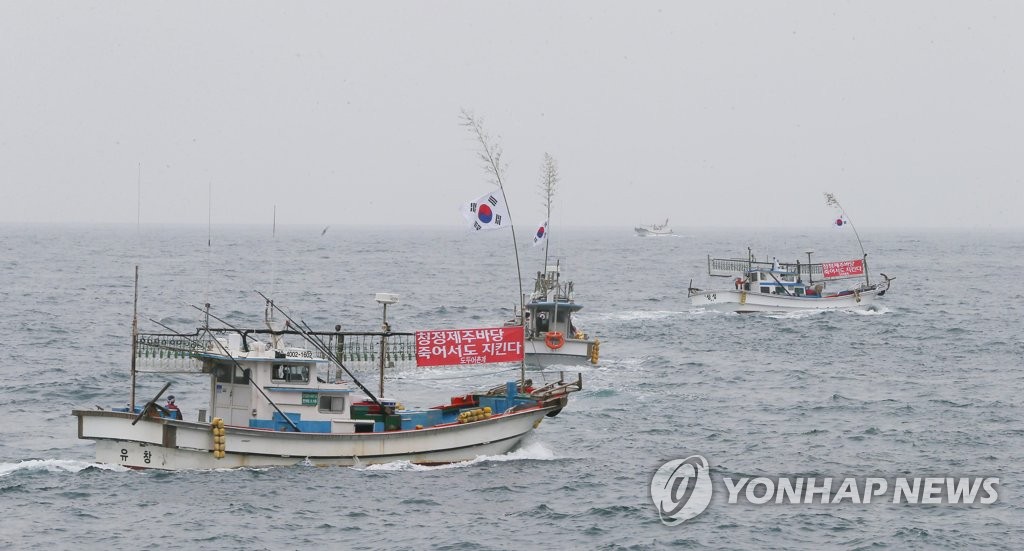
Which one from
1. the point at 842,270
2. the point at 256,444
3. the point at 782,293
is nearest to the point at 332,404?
the point at 256,444

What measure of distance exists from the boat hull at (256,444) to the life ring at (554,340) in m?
18.0

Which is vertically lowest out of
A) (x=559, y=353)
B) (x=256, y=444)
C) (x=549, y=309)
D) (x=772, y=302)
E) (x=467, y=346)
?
(x=256, y=444)

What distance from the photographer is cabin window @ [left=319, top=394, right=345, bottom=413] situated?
112 ft

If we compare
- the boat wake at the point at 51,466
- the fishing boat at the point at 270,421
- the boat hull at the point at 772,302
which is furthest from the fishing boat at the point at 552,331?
the boat hull at the point at 772,302

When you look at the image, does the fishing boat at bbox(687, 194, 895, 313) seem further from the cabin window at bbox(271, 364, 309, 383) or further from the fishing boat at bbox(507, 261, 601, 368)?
the cabin window at bbox(271, 364, 309, 383)

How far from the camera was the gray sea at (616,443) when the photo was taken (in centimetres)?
2859

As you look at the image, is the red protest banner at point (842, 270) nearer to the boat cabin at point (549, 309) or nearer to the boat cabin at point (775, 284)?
the boat cabin at point (775, 284)

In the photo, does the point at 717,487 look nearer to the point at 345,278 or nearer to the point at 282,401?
the point at 282,401

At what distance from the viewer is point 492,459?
35.3 metres

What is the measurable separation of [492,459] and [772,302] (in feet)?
153

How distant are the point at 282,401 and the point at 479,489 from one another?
611 cm

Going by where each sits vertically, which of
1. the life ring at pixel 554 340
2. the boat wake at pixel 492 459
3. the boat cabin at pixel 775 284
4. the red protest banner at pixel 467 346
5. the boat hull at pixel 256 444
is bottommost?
the boat wake at pixel 492 459

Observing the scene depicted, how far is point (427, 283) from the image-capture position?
117 meters

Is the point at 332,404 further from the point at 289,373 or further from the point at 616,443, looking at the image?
the point at 616,443
